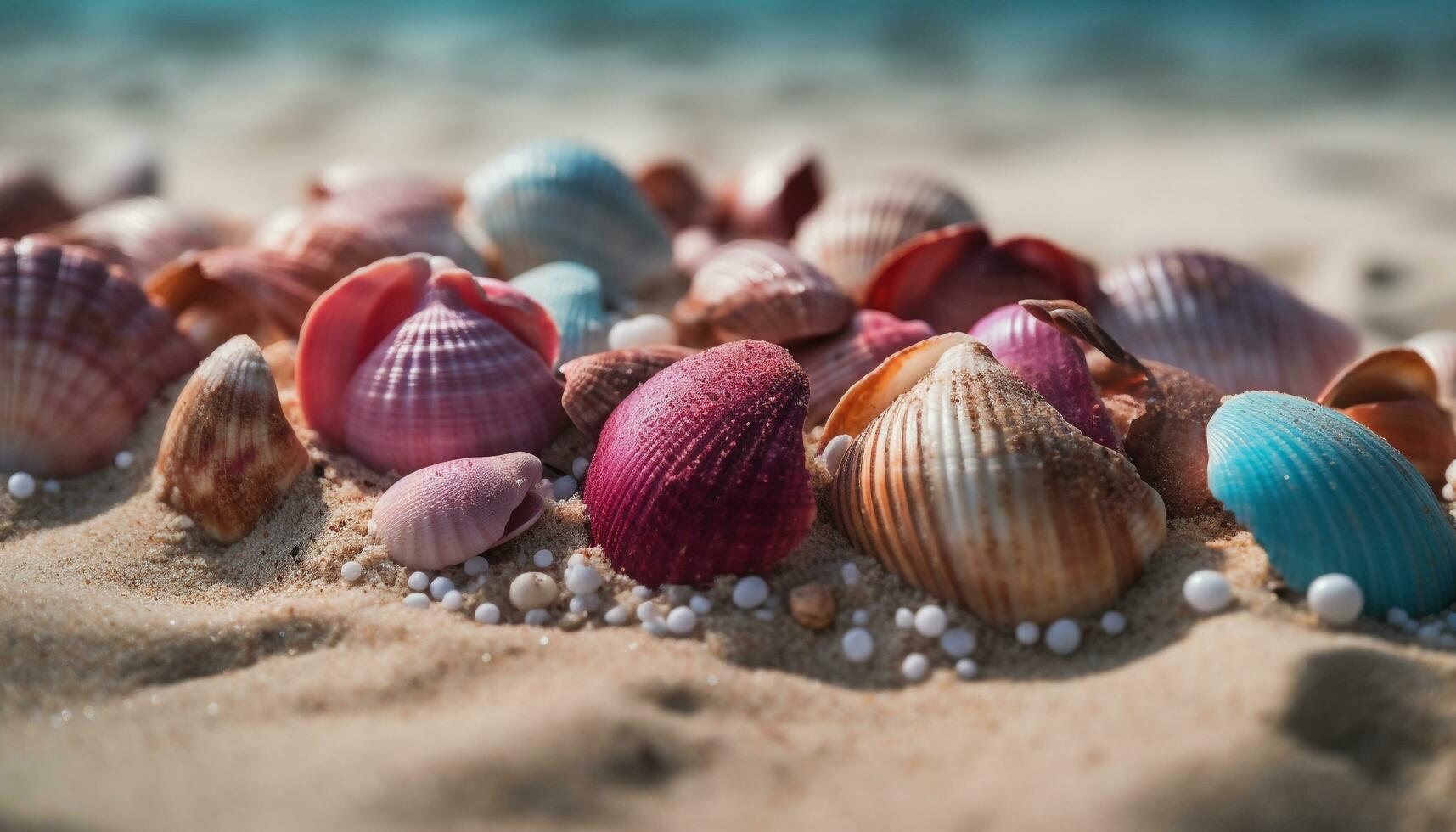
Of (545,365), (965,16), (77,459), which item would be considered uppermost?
(965,16)

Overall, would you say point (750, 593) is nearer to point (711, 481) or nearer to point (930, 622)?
point (711, 481)

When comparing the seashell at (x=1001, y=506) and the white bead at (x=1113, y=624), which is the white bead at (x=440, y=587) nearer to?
the seashell at (x=1001, y=506)

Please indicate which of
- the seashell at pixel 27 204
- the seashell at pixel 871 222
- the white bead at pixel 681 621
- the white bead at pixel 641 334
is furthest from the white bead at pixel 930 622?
the seashell at pixel 27 204

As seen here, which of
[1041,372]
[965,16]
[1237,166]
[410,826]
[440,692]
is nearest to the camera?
[410,826]

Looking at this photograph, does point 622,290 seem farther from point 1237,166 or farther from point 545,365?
point 1237,166

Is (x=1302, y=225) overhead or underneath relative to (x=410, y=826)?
overhead

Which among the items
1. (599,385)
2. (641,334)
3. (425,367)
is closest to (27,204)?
(425,367)

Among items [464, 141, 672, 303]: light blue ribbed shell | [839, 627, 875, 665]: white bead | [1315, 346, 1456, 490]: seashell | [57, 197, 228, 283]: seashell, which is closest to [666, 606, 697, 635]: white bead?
[839, 627, 875, 665]: white bead

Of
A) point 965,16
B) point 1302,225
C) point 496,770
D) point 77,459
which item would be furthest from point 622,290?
point 965,16
